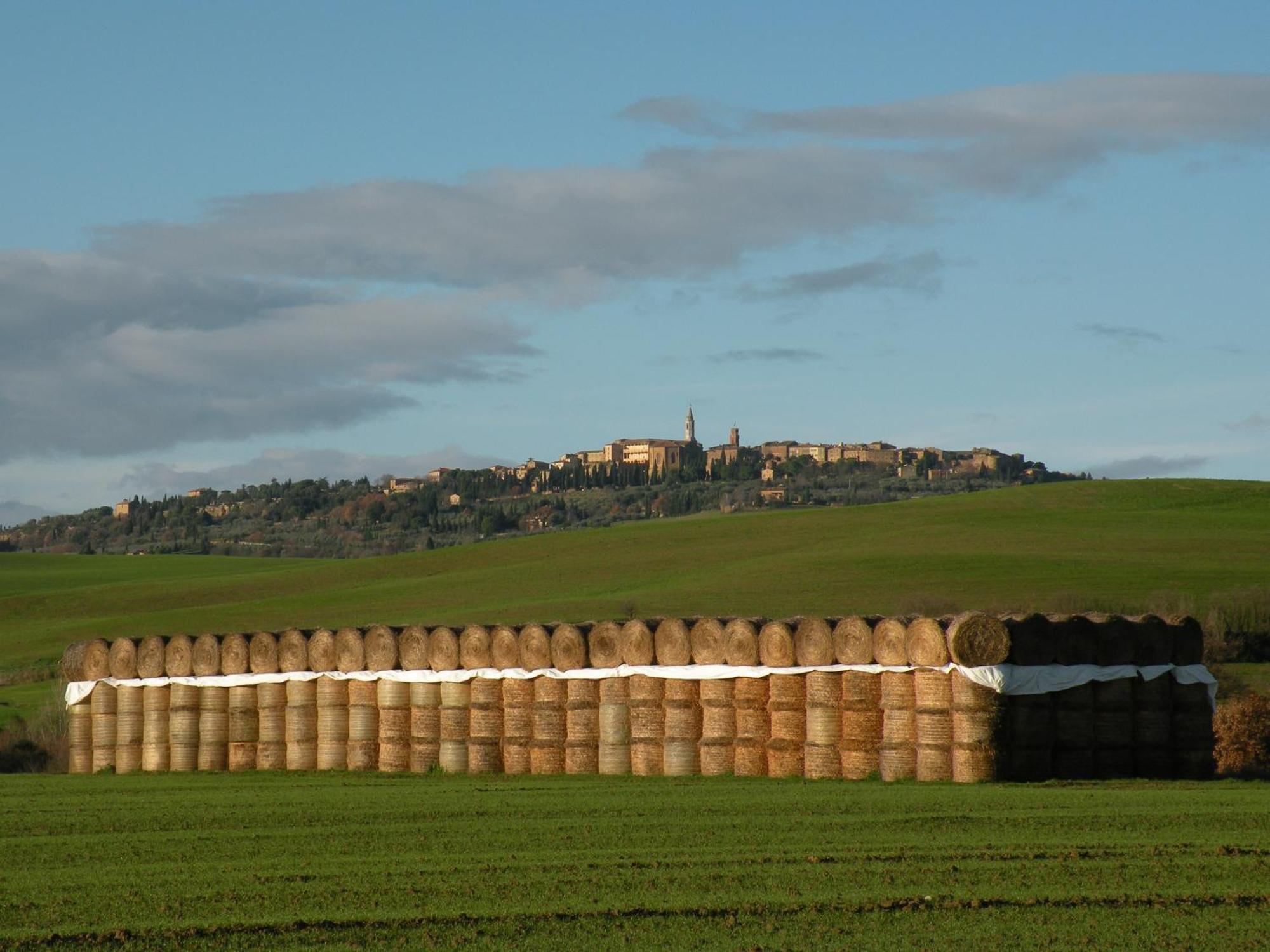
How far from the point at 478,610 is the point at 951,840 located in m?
54.6

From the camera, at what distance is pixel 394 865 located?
12922 mm

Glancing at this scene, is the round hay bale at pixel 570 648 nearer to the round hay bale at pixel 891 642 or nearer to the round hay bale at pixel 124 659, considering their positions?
the round hay bale at pixel 891 642

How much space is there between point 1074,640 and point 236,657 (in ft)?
40.9

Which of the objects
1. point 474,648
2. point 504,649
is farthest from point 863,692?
point 474,648

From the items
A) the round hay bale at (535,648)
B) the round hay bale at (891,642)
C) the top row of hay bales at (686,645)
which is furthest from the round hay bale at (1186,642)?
the round hay bale at (535,648)

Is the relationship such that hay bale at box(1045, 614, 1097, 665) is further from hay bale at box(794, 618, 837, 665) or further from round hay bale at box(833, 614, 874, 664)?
hay bale at box(794, 618, 837, 665)

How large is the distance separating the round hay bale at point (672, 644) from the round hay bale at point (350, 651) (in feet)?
15.9

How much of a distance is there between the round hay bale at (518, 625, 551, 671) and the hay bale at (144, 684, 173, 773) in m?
6.46

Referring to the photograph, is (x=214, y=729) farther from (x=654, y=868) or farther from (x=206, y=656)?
(x=654, y=868)

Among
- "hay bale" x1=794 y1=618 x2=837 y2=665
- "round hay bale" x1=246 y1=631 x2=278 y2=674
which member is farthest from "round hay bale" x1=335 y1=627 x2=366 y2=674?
"hay bale" x1=794 y1=618 x2=837 y2=665

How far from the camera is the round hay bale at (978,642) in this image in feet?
64.1

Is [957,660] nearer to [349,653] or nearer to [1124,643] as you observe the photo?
[1124,643]

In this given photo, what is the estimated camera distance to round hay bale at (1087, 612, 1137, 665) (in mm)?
20531

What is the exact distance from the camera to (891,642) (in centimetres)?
2017
